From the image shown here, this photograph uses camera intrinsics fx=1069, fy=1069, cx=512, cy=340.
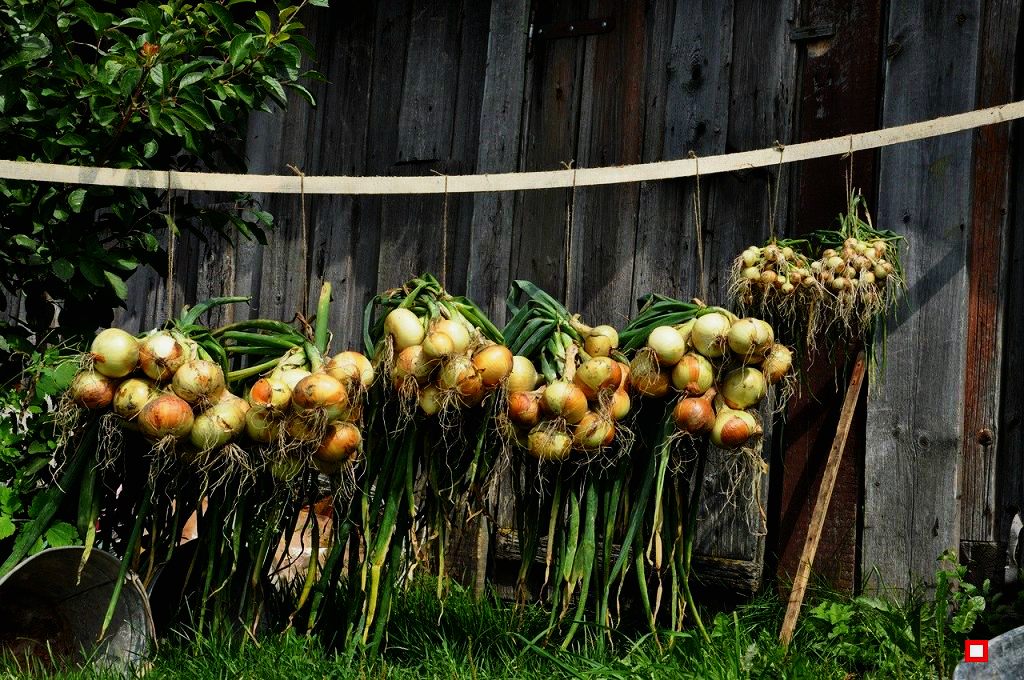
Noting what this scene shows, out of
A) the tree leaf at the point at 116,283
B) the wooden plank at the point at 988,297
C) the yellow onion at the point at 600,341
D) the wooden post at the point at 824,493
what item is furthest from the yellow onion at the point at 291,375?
the wooden plank at the point at 988,297

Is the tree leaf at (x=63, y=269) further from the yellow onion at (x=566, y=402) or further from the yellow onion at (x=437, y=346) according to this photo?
the yellow onion at (x=566, y=402)

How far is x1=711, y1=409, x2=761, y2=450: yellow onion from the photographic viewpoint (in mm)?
2658

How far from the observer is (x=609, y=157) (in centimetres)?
378

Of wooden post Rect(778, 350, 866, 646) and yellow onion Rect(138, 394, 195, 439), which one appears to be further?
wooden post Rect(778, 350, 866, 646)

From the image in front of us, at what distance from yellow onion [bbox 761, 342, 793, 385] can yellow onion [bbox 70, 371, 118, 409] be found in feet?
5.34

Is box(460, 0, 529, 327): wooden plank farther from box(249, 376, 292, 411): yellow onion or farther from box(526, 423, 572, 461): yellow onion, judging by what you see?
box(249, 376, 292, 411): yellow onion

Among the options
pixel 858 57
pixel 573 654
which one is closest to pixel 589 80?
pixel 858 57

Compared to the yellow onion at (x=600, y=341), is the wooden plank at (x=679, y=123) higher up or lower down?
higher up

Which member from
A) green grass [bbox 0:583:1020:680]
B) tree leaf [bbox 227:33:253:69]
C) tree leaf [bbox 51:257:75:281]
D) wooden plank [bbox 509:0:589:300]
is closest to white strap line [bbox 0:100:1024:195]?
tree leaf [bbox 51:257:75:281]

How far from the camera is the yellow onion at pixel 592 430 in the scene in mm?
2676

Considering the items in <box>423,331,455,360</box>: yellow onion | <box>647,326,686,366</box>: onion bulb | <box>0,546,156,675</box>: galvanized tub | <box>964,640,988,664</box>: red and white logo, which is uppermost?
<box>647,326,686,366</box>: onion bulb

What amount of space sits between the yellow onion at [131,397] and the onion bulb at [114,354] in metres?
0.04

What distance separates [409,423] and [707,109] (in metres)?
1.59

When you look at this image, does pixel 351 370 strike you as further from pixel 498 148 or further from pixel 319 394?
pixel 498 148
